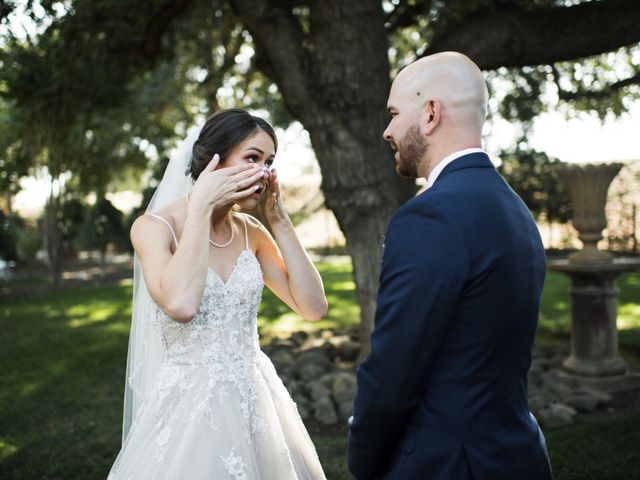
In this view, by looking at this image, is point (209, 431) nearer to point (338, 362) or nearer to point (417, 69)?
point (417, 69)

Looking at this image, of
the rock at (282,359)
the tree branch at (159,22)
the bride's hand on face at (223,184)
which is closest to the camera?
the bride's hand on face at (223,184)

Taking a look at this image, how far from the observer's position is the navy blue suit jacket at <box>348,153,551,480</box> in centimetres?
171

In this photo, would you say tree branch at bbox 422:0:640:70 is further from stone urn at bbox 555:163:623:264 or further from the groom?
the groom

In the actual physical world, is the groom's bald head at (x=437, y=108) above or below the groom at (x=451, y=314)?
above

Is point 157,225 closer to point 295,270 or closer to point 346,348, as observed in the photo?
point 295,270

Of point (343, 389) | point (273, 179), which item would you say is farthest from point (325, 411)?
point (273, 179)

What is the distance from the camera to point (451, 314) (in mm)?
1727

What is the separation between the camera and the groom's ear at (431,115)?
6.20 feet

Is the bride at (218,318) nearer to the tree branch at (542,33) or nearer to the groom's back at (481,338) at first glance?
the groom's back at (481,338)

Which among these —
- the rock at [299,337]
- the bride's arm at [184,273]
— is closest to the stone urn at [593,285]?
the rock at [299,337]

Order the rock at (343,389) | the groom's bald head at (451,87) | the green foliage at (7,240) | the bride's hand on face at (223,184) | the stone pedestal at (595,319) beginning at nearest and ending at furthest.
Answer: the groom's bald head at (451,87)
the bride's hand on face at (223,184)
the rock at (343,389)
the stone pedestal at (595,319)
the green foliage at (7,240)

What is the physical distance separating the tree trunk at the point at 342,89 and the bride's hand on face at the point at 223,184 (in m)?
3.49

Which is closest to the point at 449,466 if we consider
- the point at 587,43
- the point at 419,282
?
the point at 419,282

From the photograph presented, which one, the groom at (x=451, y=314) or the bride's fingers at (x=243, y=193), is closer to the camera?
the groom at (x=451, y=314)
